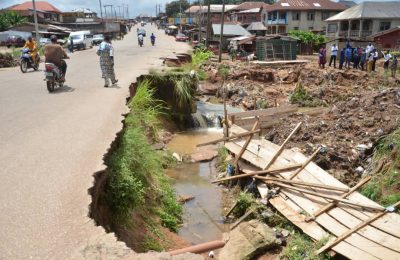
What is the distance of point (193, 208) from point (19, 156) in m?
4.63

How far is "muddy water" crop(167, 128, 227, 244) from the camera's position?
8.29m

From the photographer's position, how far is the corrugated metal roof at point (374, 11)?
1693 inches

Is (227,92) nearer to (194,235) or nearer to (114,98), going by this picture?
(114,98)

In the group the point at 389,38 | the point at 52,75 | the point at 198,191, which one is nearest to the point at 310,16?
the point at 389,38

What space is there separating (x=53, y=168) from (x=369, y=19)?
147 ft

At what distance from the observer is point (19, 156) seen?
235 inches

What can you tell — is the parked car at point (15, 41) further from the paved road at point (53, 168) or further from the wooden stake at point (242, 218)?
the wooden stake at point (242, 218)

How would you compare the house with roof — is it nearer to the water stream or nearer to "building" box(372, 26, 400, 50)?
"building" box(372, 26, 400, 50)

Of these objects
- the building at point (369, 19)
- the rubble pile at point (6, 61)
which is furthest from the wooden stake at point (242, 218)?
the building at point (369, 19)

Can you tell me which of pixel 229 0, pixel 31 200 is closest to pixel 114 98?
pixel 31 200

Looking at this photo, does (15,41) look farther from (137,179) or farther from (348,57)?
(137,179)

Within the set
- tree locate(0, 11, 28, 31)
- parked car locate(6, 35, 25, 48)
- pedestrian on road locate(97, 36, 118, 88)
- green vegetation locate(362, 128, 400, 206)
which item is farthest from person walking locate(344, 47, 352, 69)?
tree locate(0, 11, 28, 31)

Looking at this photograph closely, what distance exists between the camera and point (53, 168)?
18.0ft

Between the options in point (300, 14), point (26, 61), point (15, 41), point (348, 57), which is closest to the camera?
point (26, 61)
